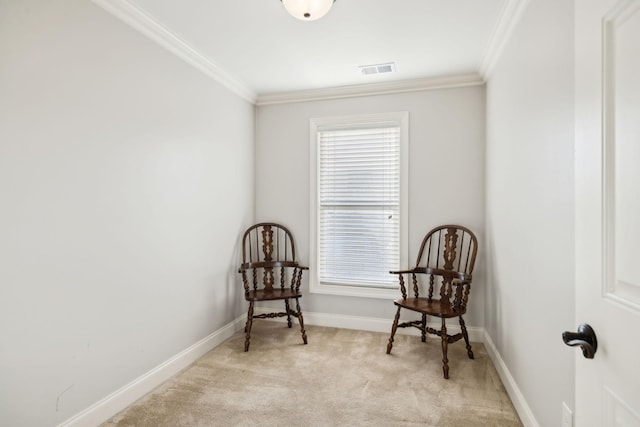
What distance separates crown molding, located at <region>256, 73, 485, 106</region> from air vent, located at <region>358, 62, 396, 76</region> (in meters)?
0.26

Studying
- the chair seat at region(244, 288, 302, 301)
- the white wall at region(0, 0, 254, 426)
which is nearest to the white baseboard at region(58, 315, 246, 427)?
the white wall at region(0, 0, 254, 426)

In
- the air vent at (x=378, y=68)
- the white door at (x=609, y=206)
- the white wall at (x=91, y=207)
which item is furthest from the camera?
the air vent at (x=378, y=68)

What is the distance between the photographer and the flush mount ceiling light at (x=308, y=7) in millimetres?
1781

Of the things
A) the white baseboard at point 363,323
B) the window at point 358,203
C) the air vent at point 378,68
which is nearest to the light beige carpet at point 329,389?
the white baseboard at point 363,323

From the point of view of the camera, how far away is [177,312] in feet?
8.13

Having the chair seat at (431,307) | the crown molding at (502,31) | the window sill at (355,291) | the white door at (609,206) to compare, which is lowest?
the window sill at (355,291)

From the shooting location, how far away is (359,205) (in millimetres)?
3379

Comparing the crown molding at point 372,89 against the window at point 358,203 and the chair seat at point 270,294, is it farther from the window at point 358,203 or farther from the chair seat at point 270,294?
the chair seat at point 270,294

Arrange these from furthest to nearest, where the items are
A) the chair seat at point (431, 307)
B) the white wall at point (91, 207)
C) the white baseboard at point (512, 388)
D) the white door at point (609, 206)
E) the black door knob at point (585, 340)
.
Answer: the chair seat at point (431, 307) → the white baseboard at point (512, 388) → the white wall at point (91, 207) → the black door knob at point (585, 340) → the white door at point (609, 206)

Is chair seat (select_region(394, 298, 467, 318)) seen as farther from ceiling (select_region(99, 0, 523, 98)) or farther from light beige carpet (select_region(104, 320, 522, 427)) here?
ceiling (select_region(99, 0, 523, 98))

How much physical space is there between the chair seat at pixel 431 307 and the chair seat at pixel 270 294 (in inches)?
38.6

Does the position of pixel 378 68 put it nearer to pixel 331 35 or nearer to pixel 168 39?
pixel 331 35

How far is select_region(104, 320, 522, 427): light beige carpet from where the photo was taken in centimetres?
191

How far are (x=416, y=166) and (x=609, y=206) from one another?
8.31 feet
